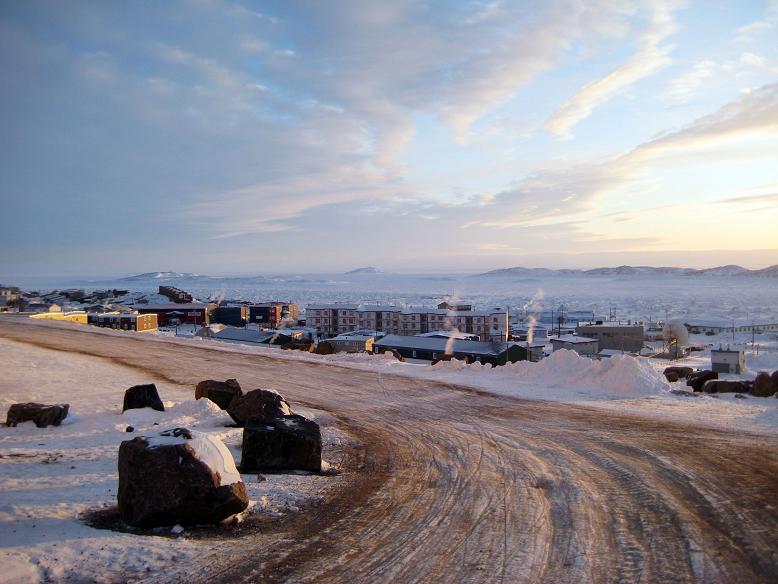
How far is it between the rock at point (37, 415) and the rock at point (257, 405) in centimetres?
314

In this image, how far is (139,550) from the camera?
17.2ft

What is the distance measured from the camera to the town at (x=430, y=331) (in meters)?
42.0

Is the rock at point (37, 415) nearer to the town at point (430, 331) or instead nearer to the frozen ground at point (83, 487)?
the frozen ground at point (83, 487)

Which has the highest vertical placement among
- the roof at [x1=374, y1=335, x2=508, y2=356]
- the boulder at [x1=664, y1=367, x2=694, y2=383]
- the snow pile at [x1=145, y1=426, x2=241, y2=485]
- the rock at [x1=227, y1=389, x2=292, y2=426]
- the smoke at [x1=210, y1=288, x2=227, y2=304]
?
the smoke at [x1=210, y1=288, x2=227, y2=304]

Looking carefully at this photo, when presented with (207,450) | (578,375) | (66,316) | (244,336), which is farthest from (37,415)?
(66,316)

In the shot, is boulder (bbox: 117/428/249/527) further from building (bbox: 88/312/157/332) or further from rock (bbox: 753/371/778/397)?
building (bbox: 88/312/157/332)

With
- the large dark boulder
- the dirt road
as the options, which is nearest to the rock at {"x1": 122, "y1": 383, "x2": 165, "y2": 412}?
the dirt road

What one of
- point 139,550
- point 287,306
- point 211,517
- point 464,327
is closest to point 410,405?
point 211,517

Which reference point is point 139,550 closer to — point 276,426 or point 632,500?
point 276,426

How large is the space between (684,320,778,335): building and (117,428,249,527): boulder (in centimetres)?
8157

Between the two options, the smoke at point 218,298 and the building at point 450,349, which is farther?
the smoke at point 218,298

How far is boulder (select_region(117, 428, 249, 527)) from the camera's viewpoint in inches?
230

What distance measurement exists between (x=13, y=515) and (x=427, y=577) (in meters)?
4.23

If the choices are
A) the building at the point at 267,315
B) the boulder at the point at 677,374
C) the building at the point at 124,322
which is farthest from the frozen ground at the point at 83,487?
the building at the point at 267,315
